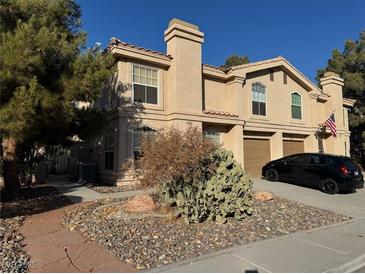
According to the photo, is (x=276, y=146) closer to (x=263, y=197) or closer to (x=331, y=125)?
(x=331, y=125)

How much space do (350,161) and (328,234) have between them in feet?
23.4

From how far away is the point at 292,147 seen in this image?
805 inches

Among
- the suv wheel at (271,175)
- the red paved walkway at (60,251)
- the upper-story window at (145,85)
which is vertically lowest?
the red paved walkway at (60,251)

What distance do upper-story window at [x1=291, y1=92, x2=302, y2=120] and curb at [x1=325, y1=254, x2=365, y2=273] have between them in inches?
628

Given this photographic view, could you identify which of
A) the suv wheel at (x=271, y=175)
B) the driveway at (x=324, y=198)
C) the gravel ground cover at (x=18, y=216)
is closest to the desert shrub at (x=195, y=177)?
the gravel ground cover at (x=18, y=216)

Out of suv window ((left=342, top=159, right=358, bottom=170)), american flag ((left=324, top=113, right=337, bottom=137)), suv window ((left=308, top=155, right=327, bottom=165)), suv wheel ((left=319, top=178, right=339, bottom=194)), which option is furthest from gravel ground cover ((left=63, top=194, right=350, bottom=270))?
american flag ((left=324, top=113, right=337, bottom=137))

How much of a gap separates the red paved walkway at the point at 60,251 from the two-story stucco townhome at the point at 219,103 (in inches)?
260

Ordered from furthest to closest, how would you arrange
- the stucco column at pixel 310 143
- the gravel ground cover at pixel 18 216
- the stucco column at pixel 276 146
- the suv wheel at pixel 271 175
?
1. the stucco column at pixel 310 143
2. the stucco column at pixel 276 146
3. the suv wheel at pixel 271 175
4. the gravel ground cover at pixel 18 216

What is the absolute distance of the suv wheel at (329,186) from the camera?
12438 millimetres

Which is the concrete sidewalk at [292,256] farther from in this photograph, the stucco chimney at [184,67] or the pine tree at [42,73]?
the stucco chimney at [184,67]

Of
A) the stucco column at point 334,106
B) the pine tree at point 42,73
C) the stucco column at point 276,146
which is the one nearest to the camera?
the pine tree at point 42,73

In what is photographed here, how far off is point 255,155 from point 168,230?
12.7 metres

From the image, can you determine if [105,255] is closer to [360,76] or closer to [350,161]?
[350,161]

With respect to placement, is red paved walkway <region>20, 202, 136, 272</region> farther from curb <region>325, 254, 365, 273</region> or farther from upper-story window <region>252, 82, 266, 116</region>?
upper-story window <region>252, 82, 266, 116</region>
